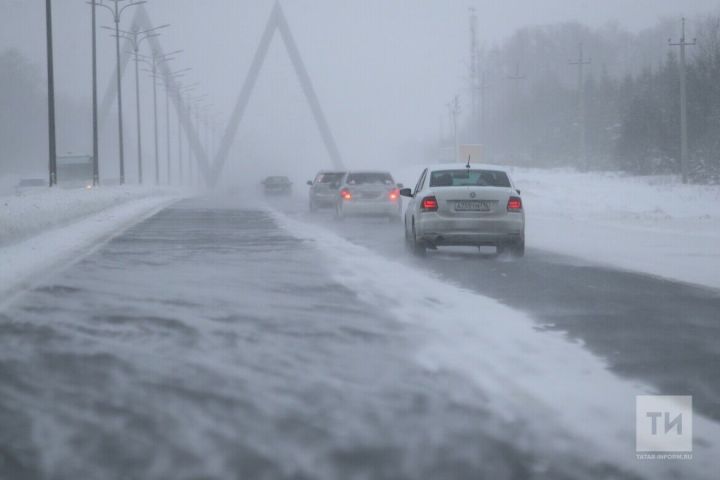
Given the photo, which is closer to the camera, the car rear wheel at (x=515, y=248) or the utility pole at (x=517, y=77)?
the car rear wheel at (x=515, y=248)

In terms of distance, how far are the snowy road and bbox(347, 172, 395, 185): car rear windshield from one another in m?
17.8

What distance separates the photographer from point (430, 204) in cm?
1759

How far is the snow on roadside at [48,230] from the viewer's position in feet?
48.5

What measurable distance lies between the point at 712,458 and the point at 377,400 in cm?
195

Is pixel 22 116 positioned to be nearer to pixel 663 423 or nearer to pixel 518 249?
pixel 518 249

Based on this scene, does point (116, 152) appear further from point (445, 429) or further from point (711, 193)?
point (445, 429)

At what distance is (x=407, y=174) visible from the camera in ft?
309

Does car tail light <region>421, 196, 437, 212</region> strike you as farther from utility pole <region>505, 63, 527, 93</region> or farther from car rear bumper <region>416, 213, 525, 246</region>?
utility pole <region>505, 63, 527, 93</region>

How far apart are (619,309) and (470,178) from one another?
25.4 feet

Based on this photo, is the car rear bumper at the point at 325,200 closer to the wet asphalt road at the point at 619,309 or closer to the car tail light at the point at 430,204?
the wet asphalt road at the point at 619,309

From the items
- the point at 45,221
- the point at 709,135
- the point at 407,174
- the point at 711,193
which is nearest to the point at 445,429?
the point at 45,221

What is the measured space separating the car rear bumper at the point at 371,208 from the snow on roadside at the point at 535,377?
61.0 ft

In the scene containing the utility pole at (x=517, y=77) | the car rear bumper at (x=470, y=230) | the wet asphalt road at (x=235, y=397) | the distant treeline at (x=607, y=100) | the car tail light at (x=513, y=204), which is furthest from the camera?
the utility pole at (x=517, y=77)

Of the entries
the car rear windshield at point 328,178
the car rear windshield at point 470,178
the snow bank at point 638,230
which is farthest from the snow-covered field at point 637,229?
the car rear windshield at point 328,178
